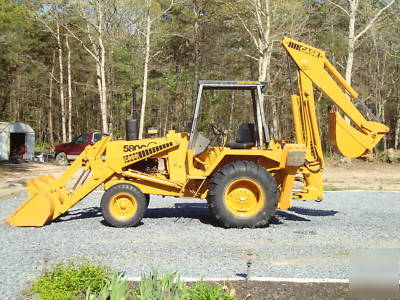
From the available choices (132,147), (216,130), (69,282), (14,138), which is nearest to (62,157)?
(14,138)

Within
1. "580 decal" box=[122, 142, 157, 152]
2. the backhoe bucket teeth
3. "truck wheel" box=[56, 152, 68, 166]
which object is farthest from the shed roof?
the backhoe bucket teeth

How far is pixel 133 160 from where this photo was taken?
8.82 meters

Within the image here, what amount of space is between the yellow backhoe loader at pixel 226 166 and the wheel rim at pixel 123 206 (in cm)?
2

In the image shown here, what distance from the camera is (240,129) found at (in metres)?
9.20

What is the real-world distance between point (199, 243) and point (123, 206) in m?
1.88

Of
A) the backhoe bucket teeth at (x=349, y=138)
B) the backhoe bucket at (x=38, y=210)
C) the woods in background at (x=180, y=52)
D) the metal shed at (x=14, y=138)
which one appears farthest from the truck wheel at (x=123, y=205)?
the metal shed at (x=14, y=138)

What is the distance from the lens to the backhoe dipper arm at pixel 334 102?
9.12 m

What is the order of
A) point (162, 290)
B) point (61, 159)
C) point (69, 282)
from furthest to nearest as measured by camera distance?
point (61, 159) < point (69, 282) < point (162, 290)

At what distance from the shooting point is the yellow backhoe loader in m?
8.41

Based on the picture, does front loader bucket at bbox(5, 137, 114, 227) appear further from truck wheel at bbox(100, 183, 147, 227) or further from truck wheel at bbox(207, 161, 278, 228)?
truck wheel at bbox(207, 161, 278, 228)

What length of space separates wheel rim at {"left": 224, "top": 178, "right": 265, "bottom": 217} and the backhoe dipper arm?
1.58 metres

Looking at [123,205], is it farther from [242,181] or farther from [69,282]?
[69,282]

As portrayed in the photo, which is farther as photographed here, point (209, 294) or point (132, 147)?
point (132, 147)

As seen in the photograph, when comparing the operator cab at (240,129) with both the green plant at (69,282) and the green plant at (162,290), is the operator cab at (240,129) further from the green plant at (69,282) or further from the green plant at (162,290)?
the green plant at (162,290)
